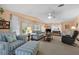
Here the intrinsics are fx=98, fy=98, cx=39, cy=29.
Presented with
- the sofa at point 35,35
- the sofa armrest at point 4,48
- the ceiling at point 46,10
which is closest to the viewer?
the sofa armrest at point 4,48

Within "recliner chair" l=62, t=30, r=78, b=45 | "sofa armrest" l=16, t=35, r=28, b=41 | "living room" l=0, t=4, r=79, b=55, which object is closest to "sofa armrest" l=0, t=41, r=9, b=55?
"living room" l=0, t=4, r=79, b=55

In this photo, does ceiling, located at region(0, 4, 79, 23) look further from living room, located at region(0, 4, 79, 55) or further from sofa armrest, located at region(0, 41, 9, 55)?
sofa armrest, located at region(0, 41, 9, 55)

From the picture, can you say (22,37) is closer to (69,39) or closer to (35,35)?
(35,35)

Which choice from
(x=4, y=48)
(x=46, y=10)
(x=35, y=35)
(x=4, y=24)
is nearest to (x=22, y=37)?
(x=35, y=35)

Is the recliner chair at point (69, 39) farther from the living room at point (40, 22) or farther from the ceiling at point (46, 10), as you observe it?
the ceiling at point (46, 10)

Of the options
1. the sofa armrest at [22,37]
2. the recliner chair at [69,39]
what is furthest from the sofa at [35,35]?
the recliner chair at [69,39]

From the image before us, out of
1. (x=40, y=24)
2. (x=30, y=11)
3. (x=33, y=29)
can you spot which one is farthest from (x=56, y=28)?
(x=30, y=11)

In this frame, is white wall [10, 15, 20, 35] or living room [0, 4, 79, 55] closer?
living room [0, 4, 79, 55]

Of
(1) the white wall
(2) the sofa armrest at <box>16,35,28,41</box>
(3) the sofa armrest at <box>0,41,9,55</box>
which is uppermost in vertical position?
(1) the white wall

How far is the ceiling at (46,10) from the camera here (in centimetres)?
365

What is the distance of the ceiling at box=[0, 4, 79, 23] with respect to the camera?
3652 millimetres

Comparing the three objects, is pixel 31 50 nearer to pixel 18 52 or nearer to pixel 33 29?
pixel 18 52

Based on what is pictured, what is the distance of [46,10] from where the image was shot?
3787 mm

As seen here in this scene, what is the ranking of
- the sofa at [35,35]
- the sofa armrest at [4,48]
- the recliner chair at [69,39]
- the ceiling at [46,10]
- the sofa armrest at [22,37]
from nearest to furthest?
the sofa armrest at [4,48]
the ceiling at [46,10]
the sofa at [35,35]
the recliner chair at [69,39]
the sofa armrest at [22,37]
